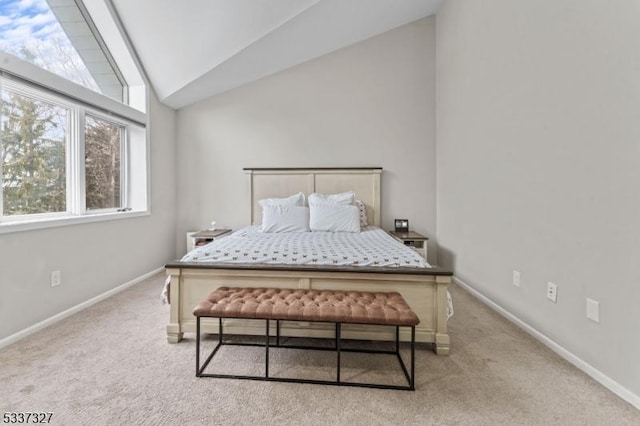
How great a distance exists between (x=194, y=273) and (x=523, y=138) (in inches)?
105

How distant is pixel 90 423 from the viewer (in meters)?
1.30

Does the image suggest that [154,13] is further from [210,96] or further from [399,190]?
[399,190]

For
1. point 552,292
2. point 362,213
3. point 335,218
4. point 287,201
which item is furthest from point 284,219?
point 552,292

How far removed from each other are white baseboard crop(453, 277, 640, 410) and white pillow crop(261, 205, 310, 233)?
1.98m

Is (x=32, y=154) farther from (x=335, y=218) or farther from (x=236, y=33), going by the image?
(x=335, y=218)

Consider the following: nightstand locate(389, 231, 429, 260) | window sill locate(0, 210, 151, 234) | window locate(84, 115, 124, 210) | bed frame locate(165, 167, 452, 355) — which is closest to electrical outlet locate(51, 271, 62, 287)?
window sill locate(0, 210, 151, 234)

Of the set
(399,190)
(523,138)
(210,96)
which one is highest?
(210,96)

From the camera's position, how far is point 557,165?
193 cm

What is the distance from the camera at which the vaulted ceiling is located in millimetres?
2885

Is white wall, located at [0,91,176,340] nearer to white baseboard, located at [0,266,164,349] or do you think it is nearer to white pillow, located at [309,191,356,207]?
white baseboard, located at [0,266,164,349]

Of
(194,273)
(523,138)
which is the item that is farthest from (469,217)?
(194,273)

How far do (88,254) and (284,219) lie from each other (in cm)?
186

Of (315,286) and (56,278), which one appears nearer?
(315,286)

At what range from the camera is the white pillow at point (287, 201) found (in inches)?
139
